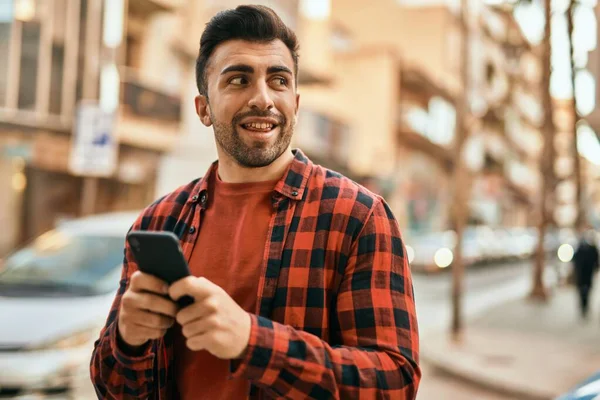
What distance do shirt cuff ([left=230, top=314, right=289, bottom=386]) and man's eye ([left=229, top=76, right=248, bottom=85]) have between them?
63cm

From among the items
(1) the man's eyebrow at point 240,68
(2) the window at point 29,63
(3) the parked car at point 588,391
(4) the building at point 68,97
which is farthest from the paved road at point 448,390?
(2) the window at point 29,63

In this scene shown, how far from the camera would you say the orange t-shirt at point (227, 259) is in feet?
5.57

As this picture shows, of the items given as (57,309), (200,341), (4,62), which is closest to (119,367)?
(200,341)

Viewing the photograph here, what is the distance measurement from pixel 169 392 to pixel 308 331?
1.33ft

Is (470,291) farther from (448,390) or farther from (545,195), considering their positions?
(448,390)

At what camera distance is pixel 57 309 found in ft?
17.2

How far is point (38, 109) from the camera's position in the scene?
15844 mm

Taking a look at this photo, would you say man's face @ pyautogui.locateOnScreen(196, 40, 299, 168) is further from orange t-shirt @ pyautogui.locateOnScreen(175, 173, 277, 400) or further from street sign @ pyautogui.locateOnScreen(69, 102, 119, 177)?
street sign @ pyautogui.locateOnScreen(69, 102, 119, 177)

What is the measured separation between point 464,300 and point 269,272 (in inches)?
655

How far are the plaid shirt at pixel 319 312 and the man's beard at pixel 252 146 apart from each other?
0.24 ft

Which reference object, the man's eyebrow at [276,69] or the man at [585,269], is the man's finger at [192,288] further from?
the man at [585,269]

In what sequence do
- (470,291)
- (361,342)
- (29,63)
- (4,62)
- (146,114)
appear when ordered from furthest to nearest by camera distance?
(470,291) → (146,114) → (29,63) → (4,62) → (361,342)

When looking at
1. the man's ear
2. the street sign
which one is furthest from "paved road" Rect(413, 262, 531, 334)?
the man's ear

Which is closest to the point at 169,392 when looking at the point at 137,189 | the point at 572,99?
the point at 572,99
